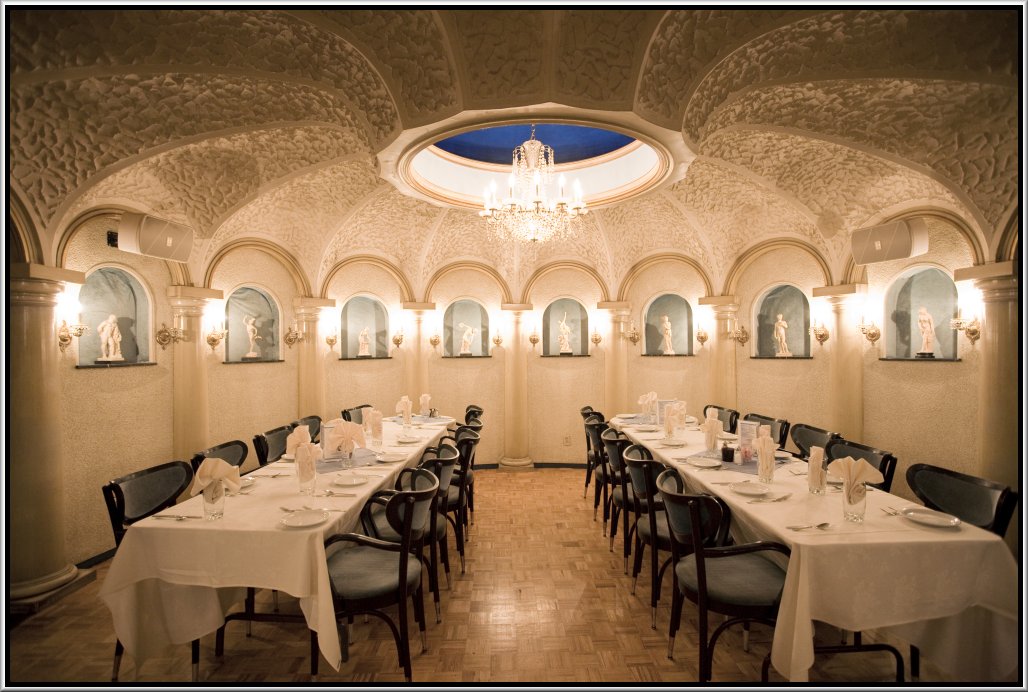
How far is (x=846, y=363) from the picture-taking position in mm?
6258

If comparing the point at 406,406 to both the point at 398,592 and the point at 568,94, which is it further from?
the point at 568,94

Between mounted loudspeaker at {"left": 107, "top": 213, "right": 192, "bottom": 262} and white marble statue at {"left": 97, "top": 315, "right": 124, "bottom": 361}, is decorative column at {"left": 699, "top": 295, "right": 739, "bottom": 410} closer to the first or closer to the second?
mounted loudspeaker at {"left": 107, "top": 213, "right": 192, "bottom": 262}

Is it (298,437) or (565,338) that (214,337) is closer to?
(298,437)

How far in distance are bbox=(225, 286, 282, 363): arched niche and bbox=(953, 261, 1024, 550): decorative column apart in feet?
26.6

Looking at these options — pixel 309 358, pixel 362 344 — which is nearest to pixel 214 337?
pixel 309 358

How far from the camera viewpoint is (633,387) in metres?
8.25

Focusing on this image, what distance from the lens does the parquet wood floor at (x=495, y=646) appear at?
112 inches

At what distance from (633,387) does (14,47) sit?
7.78 meters

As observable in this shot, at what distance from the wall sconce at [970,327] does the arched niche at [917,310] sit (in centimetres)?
22

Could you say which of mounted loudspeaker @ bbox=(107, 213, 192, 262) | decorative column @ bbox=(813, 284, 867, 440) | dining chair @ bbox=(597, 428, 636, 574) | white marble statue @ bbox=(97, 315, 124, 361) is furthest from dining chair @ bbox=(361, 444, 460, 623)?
decorative column @ bbox=(813, 284, 867, 440)

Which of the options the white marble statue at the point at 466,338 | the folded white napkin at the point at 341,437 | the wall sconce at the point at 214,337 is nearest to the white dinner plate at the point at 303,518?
the folded white napkin at the point at 341,437

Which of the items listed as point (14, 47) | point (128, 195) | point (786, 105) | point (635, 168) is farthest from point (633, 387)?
point (14, 47)

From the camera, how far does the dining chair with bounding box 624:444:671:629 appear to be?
3.38 metres

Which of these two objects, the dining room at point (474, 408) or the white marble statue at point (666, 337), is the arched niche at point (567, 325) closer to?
the white marble statue at point (666, 337)
